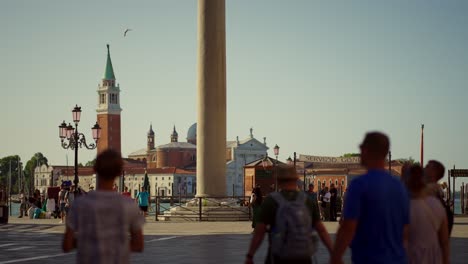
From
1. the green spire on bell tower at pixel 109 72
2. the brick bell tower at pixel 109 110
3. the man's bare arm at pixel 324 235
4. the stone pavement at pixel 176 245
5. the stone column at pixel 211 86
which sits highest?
the green spire on bell tower at pixel 109 72

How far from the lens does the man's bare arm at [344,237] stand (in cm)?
635

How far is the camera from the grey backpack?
7.53 m

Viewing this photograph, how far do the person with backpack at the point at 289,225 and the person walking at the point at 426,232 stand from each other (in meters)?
0.69

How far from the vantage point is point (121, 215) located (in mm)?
6289

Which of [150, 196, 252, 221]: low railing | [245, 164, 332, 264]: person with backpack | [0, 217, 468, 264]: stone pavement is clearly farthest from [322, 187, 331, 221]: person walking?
[245, 164, 332, 264]: person with backpack

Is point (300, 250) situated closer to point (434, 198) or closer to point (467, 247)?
point (434, 198)

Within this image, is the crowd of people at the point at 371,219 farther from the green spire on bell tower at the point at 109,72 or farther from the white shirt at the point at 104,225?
the green spire on bell tower at the point at 109,72

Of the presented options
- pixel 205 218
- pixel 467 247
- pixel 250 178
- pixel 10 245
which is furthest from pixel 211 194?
pixel 250 178

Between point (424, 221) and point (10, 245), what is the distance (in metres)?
15.4

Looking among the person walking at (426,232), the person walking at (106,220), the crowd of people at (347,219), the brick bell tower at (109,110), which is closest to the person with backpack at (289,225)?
the person walking at (426,232)

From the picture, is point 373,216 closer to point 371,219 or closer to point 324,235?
point 371,219

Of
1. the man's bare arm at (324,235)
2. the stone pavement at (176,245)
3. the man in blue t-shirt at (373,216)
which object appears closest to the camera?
the man in blue t-shirt at (373,216)

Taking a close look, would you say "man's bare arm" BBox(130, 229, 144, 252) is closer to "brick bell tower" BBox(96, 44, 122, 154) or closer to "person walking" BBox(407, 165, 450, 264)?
"person walking" BBox(407, 165, 450, 264)

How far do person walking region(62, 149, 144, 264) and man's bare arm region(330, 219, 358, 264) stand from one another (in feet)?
4.18
